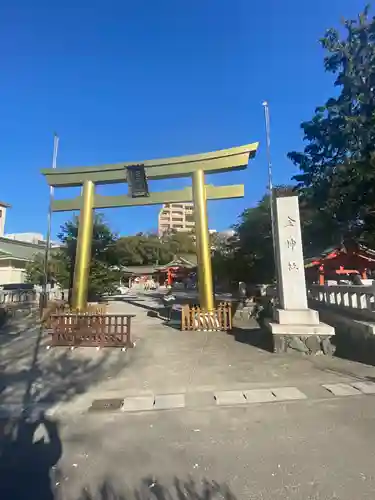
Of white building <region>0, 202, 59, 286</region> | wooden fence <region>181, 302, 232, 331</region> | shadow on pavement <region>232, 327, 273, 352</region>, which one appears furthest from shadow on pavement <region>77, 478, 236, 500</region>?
white building <region>0, 202, 59, 286</region>

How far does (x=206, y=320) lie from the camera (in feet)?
40.2

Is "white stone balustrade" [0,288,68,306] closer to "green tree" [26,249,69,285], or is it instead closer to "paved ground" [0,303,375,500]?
"green tree" [26,249,69,285]

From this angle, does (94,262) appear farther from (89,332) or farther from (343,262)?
(343,262)

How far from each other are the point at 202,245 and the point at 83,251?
5.15 m

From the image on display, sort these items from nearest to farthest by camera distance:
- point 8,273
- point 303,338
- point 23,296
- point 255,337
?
point 303,338, point 255,337, point 23,296, point 8,273

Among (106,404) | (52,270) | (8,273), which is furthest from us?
(8,273)

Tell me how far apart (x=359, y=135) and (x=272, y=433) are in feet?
55.4

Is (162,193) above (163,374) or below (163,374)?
above

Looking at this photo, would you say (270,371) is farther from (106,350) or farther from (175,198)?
(175,198)

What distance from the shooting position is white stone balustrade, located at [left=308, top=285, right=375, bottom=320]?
28.2 ft

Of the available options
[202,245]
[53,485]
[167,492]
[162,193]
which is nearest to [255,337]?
[202,245]

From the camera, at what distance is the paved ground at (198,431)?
3012 mm

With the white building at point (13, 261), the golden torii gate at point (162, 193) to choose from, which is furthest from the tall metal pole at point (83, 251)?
the white building at point (13, 261)

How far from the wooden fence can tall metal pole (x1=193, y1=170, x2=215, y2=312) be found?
0.27m
